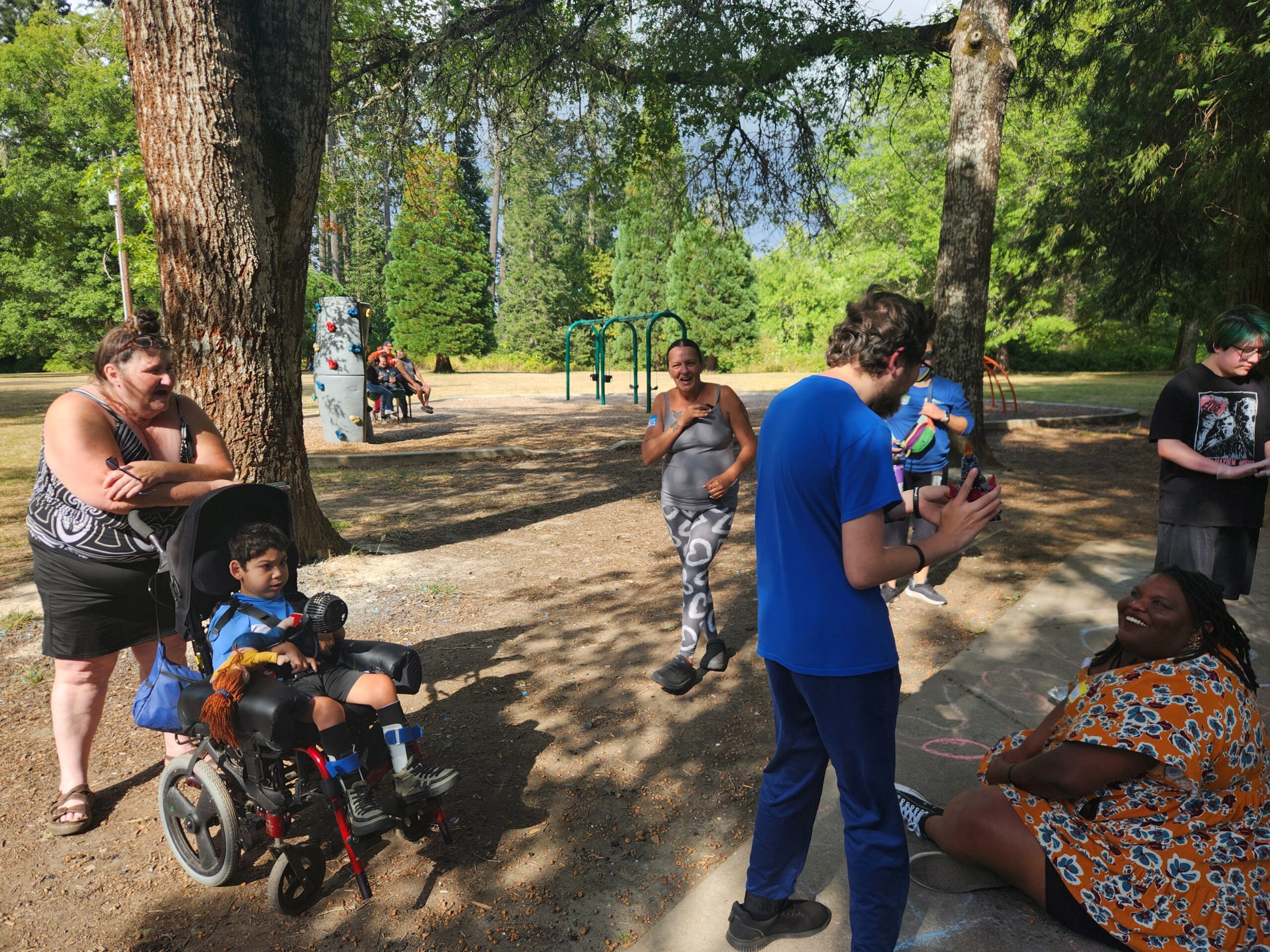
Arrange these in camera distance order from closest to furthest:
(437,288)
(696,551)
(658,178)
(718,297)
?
(696,551) < (658,178) < (437,288) < (718,297)

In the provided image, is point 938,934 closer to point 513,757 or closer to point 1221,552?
point 513,757

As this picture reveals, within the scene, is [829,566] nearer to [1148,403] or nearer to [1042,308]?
[1148,403]

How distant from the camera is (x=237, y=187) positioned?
217 inches

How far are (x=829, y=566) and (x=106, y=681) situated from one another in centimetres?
283

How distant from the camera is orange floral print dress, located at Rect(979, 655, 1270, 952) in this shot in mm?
2246

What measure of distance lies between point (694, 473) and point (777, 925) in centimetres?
232

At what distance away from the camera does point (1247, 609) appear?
17.2 ft

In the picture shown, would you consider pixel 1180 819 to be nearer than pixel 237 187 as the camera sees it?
Yes

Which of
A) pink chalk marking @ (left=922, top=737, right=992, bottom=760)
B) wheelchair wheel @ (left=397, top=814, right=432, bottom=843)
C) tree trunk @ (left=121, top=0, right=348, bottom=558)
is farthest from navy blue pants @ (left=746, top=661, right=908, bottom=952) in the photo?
tree trunk @ (left=121, top=0, right=348, bottom=558)

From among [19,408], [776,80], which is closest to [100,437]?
[776,80]

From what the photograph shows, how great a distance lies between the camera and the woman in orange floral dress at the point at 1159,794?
7.40ft

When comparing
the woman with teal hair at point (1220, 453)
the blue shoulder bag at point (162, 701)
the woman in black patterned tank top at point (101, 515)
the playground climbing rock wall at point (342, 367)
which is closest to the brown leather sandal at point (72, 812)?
the woman in black patterned tank top at point (101, 515)

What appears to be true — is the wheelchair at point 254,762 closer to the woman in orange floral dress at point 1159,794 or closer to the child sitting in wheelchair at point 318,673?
the child sitting in wheelchair at point 318,673

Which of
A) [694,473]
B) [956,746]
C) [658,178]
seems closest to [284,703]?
[694,473]
